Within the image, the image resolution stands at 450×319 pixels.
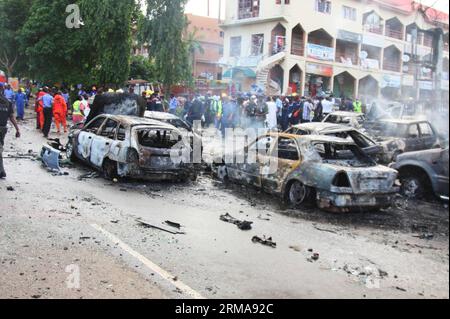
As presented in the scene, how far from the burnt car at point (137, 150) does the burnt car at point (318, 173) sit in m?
1.27

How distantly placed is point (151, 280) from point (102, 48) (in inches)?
796

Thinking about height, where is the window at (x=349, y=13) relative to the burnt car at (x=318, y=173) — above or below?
above

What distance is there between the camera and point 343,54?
4.64 meters

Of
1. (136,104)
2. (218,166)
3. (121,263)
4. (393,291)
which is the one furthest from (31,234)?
(136,104)

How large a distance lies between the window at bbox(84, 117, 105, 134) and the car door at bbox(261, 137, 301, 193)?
3707 mm

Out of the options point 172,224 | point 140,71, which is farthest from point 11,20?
point 172,224

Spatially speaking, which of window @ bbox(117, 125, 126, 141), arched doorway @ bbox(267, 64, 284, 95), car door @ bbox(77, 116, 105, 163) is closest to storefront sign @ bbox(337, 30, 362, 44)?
arched doorway @ bbox(267, 64, 284, 95)

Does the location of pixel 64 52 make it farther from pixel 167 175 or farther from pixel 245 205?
pixel 245 205

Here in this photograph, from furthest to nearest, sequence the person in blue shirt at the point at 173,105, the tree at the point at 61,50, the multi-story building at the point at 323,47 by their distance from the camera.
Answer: the tree at the point at 61,50 → the person in blue shirt at the point at 173,105 → the multi-story building at the point at 323,47

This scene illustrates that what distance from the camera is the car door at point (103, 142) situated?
31.1 ft

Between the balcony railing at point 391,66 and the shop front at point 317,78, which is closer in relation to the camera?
the balcony railing at point 391,66

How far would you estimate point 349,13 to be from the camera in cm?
422

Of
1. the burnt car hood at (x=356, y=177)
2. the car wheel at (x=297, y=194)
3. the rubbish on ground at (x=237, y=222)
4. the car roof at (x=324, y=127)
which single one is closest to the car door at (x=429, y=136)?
the rubbish on ground at (x=237, y=222)

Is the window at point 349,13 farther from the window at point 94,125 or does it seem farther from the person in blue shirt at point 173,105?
the person in blue shirt at point 173,105
